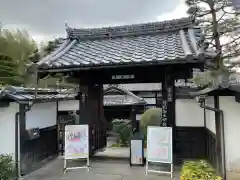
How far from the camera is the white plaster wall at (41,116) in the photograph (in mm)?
7312

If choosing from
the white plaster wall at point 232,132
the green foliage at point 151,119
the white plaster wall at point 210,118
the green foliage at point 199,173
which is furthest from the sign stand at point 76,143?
the green foliage at point 151,119

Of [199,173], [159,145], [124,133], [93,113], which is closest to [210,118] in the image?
[159,145]

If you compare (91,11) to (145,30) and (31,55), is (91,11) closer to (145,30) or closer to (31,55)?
(145,30)

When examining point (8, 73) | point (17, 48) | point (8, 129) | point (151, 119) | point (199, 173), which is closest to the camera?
point (199, 173)

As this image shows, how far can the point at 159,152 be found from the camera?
6695 mm

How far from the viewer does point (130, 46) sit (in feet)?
27.4

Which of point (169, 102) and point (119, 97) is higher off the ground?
point (119, 97)

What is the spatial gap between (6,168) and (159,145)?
4035mm

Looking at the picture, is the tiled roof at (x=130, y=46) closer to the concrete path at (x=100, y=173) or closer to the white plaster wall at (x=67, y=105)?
the white plaster wall at (x=67, y=105)

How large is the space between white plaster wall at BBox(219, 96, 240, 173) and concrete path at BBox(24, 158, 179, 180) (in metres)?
1.59

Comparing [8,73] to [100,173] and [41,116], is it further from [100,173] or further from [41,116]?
[100,173]

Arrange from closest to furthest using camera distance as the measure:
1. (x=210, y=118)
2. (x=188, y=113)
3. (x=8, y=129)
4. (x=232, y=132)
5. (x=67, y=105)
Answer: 1. (x=232, y=132)
2. (x=210, y=118)
3. (x=8, y=129)
4. (x=188, y=113)
5. (x=67, y=105)

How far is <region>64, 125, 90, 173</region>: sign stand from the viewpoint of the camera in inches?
275

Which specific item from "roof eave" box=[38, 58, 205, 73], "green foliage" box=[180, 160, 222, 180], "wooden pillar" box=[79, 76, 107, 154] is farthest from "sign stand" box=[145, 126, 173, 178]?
"wooden pillar" box=[79, 76, 107, 154]
